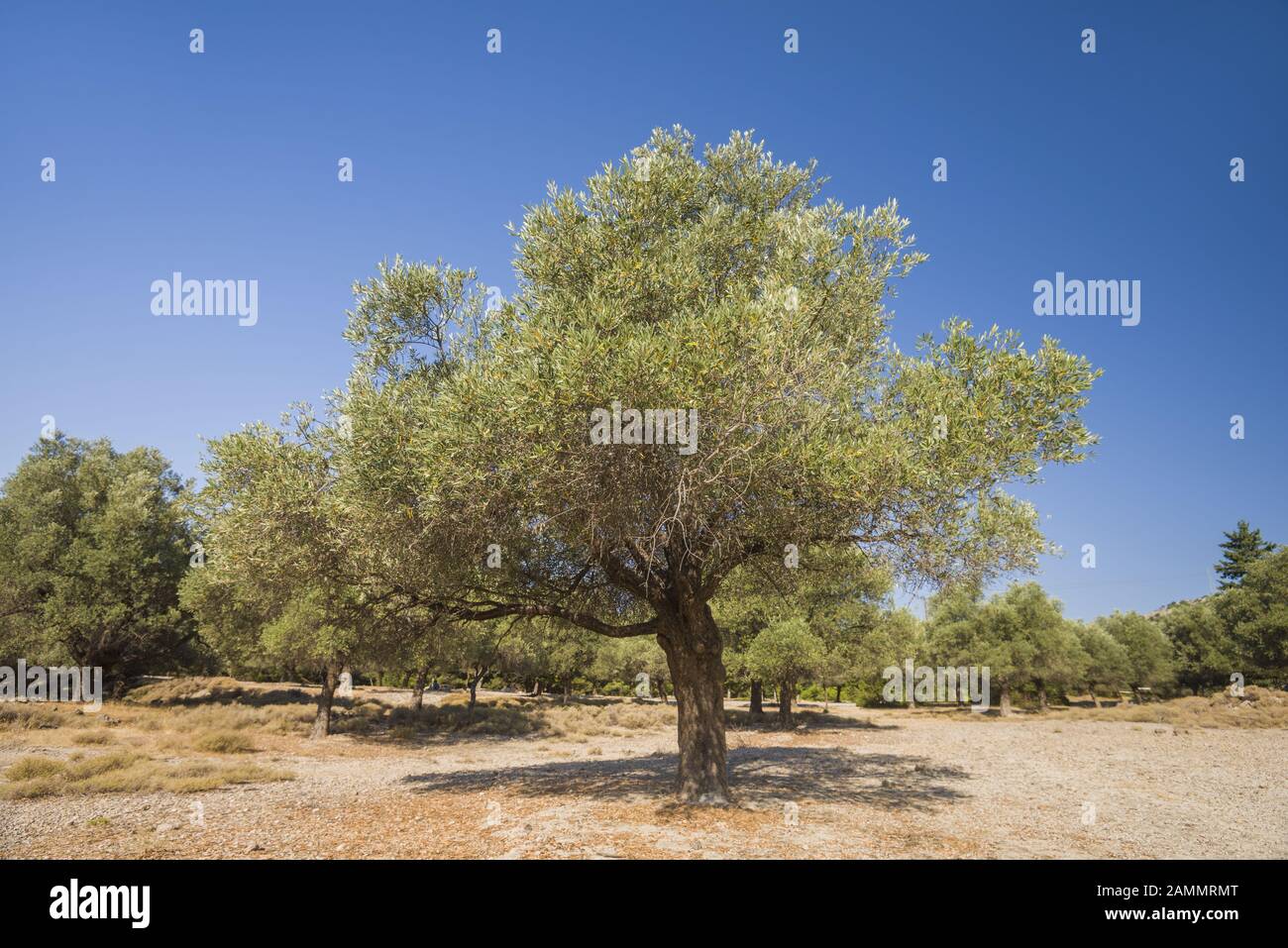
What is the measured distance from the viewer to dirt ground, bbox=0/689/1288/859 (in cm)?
1184

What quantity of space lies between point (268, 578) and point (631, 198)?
12050mm

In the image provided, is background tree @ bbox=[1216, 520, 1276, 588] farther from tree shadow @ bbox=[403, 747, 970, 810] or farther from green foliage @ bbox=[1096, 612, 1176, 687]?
tree shadow @ bbox=[403, 747, 970, 810]

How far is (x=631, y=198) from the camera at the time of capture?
14328mm

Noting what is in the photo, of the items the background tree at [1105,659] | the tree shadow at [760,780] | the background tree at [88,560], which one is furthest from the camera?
the background tree at [1105,659]

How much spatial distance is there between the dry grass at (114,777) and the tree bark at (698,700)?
1413 cm

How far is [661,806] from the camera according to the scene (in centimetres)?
1556

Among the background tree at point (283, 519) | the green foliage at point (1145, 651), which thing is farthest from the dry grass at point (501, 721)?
the green foliage at point (1145, 651)

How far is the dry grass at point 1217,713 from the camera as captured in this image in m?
46.5

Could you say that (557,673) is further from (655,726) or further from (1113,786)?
(1113,786)

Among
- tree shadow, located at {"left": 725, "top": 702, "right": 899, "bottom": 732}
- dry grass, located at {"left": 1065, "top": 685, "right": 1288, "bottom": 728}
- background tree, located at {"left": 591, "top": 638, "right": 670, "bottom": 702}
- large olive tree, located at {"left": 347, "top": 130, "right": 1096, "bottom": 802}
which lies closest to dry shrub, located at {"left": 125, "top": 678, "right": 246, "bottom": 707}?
background tree, located at {"left": 591, "top": 638, "right": 670, "bottom": 702}

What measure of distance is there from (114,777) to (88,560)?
30106 millimetres

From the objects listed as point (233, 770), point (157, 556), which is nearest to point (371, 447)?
point (233, 770)

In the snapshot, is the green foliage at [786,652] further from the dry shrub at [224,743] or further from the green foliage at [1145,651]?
the green foliage at [1145,651]

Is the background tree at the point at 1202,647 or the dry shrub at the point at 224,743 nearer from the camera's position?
the dry shrub at the point at 224,743
